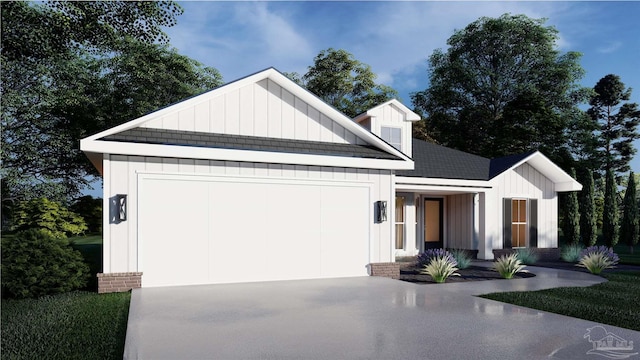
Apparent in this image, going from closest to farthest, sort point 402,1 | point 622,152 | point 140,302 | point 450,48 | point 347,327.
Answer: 1. point 347,327
2. point 140,302
3. point 402,1
4. point 622,152
5. point 450,48

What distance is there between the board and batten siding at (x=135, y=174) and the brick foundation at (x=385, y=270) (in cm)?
226

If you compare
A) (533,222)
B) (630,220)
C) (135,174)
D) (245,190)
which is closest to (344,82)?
(533,222)

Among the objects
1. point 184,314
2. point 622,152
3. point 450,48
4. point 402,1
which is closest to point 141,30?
point 402,1

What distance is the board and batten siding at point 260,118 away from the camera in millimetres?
10508

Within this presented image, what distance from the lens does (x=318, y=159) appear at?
11.0 m

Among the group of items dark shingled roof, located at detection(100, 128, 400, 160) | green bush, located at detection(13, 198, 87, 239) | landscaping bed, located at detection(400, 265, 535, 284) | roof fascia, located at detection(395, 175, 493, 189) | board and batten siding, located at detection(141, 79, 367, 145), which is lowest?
landscaping bed, located at detection(400, 265, 535, 284)

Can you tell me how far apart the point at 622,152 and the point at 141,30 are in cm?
3284

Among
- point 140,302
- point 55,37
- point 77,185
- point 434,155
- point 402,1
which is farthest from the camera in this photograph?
point 77,185

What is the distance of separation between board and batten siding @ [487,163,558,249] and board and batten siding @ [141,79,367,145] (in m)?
7.13

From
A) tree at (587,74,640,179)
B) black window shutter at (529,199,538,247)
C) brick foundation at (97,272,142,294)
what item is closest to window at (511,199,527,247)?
black window shutter at (529,199,538,247)

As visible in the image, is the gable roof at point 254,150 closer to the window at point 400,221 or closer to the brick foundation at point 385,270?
the brick foundation at point 385,270

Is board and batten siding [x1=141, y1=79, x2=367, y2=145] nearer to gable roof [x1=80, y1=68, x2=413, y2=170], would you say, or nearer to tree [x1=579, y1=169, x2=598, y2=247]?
gable roof [x1=80, y1=68, x2=413, y2=170]

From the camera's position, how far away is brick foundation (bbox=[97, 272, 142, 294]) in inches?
362

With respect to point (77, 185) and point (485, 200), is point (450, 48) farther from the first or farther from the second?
point (77, 185)
